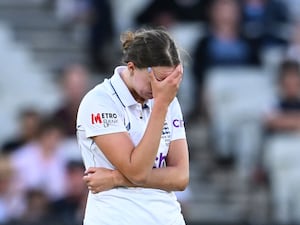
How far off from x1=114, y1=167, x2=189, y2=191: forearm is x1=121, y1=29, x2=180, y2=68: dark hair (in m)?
0.57

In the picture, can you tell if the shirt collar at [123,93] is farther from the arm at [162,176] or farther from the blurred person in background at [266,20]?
the blurred person in background at [266,20]

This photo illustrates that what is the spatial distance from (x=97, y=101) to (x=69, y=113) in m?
5.87

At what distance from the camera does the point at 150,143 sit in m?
6.65

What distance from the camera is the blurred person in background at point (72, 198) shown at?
38.8 ft

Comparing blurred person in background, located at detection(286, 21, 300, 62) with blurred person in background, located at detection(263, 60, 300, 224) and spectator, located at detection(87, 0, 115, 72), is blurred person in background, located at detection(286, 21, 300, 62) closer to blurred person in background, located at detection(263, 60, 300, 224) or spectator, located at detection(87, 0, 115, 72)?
blurred person in background, located at detection(263, 60, 300, 224)

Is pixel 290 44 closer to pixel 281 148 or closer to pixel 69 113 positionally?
pixel 281 148

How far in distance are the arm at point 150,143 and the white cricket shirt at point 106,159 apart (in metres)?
0.15

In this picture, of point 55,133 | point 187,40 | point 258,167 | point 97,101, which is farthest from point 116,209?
point 187,40

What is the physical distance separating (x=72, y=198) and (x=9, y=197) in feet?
1.92

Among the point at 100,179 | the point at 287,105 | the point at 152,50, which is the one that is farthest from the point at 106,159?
the point at 287,105

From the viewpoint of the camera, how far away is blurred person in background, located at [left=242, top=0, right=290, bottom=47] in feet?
46.9

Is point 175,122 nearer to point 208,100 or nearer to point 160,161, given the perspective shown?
point 160,161

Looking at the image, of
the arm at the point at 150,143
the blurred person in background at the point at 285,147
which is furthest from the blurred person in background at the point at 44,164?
the arm at the point at 150,143

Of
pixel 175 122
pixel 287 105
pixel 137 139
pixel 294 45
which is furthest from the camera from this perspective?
pixel 294 45
